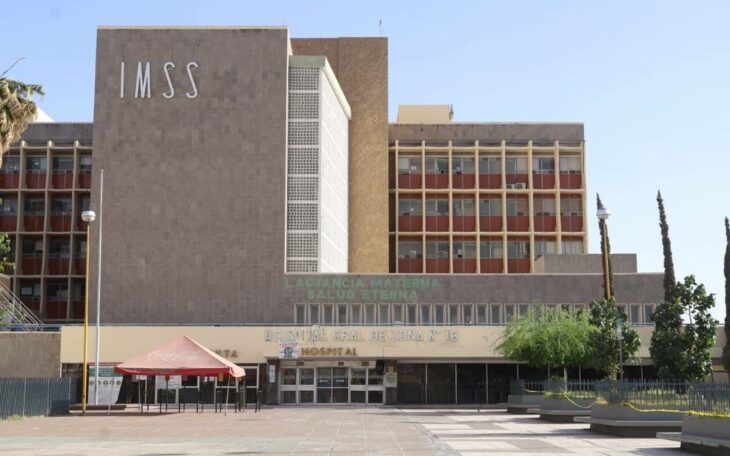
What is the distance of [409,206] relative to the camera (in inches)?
3204

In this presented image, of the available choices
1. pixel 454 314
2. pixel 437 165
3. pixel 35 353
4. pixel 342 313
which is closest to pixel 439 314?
pixel 454 314

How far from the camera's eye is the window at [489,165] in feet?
266

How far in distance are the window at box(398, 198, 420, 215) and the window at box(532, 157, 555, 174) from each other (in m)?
9.72

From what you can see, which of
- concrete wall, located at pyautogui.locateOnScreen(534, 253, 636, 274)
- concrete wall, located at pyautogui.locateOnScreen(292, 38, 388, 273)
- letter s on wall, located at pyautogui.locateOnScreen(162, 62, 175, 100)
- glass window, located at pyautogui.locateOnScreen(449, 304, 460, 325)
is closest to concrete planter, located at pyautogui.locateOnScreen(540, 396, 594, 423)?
glass window, located at pyautogui.locateOnScreen(449, 304, 460, 325)

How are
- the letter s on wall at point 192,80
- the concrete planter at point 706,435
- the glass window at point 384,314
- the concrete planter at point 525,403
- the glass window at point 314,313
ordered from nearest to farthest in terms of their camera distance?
the concrete planter at point 706,435 → the concrete planter at point 525,403 → the glass window at point 314,313 → the glass window at point 384,314 → the letter s on wall at point 192,80

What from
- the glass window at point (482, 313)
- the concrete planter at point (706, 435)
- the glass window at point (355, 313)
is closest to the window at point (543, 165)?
the glass window at point (482, 313)

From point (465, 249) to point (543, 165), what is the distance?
9.36 meters

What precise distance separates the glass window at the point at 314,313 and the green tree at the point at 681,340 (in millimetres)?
25621

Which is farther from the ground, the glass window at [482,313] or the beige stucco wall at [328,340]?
the glass window at [482,313]

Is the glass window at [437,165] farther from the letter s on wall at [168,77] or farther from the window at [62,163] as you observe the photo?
the window at [62,163]

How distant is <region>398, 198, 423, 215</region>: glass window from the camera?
3196 inches

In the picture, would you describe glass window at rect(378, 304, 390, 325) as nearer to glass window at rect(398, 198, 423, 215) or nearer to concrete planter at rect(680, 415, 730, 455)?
glass window at rect(398, 198, 423, 215)

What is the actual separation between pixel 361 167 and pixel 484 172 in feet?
34.3

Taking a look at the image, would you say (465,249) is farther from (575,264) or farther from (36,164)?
(36,164)
